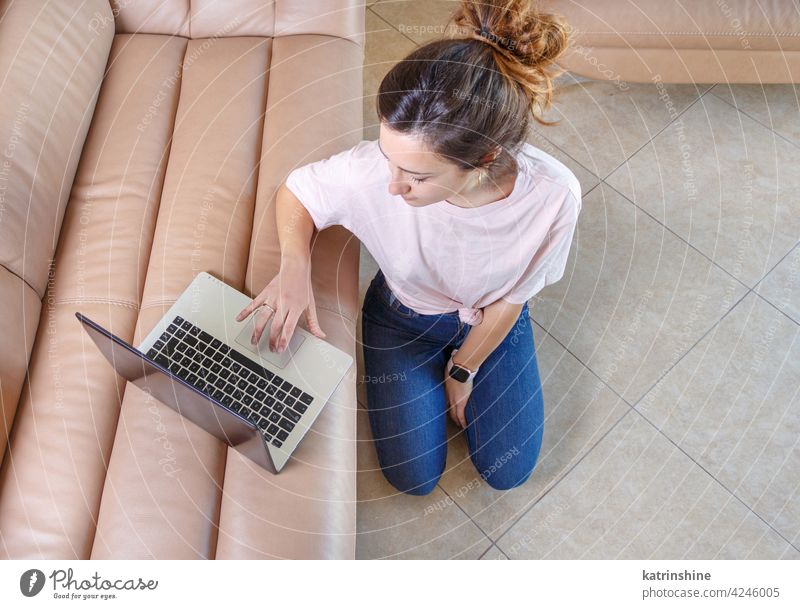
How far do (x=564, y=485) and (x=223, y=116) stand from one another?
98 cm

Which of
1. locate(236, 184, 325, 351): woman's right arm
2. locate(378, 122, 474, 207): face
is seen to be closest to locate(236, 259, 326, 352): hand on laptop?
locate(236, 184, 325, 351): woman's right arm

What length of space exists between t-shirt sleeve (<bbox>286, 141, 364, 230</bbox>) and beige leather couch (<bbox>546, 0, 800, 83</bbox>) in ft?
2.74

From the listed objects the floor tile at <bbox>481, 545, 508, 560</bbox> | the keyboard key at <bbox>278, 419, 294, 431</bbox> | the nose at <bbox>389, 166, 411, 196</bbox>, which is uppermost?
the nose at <bbox>389, 166, 411, 196</bbox>

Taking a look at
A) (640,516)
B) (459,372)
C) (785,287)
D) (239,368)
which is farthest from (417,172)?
(785,287)

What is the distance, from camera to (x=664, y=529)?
53.2 inches

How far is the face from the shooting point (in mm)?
826

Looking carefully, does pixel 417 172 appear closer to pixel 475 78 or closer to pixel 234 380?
pixel 475 78

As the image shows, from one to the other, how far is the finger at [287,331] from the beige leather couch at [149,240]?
0.27 ft

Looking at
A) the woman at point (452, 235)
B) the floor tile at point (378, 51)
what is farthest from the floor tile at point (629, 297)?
the floor tile at point (378, 51)

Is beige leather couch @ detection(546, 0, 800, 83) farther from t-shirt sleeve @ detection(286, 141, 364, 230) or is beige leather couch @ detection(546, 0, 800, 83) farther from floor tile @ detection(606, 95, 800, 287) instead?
t-shirt sleeve @ detection(286, 141, 364, 230)

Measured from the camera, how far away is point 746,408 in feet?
4.84

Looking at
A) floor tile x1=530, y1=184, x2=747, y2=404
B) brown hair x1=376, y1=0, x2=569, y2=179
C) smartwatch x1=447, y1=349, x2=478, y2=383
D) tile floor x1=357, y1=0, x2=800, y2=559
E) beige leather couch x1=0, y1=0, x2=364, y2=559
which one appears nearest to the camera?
brown hair x1=376, y1=0, x2=569, y2=179
